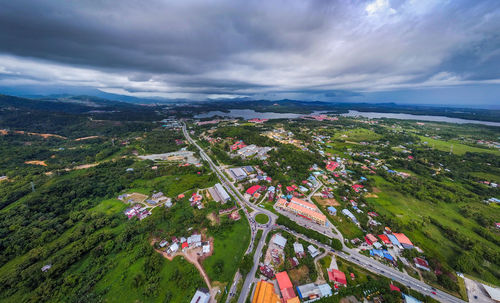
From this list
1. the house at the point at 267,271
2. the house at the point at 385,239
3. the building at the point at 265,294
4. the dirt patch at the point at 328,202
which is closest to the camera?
the building at the point at 265,294

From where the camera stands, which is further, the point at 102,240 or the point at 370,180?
the point at 370,180

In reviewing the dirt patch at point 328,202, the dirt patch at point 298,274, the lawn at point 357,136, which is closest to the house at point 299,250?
the dirt patch at point 298,274

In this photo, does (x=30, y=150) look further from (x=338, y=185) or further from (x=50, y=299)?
(x=338, y=185)

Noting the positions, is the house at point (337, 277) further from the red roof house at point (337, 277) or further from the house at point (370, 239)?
the house at point (370, 239)

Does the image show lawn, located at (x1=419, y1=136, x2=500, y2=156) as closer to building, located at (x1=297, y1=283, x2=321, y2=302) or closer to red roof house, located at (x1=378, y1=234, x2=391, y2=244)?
red roof house, located at (x1=378, y1=234, x2=391, y2=244)

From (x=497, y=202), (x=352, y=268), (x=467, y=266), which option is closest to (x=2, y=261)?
(x=352, y=268)

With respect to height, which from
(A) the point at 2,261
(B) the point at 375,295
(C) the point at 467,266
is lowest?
(A) the point at 2,261

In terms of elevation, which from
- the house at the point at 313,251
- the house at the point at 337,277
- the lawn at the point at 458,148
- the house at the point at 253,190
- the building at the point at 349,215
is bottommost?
the house at the point at 337,277
